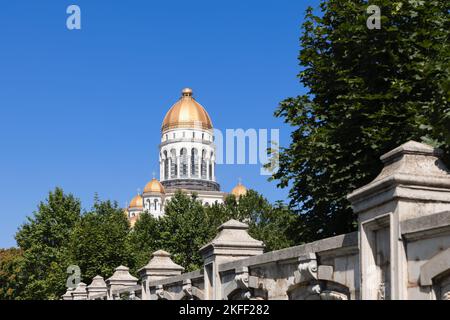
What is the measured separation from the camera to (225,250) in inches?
649

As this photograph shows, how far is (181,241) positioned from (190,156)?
83.0m

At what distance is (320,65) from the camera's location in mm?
22453

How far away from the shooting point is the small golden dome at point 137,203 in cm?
15100

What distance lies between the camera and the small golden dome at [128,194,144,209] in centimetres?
15100

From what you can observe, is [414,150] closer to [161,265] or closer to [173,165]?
[161,265]

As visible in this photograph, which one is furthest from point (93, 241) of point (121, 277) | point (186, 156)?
point (186, 156)

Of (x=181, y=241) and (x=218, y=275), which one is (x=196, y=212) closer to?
(x=181, y=241)

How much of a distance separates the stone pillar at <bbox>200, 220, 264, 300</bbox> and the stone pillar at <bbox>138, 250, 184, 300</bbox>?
533cm

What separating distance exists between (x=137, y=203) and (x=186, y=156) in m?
18.8

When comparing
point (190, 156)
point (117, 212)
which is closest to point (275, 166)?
point (117, 212)

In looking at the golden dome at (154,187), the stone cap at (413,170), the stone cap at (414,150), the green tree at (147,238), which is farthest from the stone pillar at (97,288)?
the golden dome at (154,187)

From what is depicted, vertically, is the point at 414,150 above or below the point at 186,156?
below

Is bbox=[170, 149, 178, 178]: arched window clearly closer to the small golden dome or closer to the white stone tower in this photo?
the white stone tower

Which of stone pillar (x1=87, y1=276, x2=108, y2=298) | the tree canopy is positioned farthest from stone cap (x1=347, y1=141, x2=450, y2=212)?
the tree canopy
